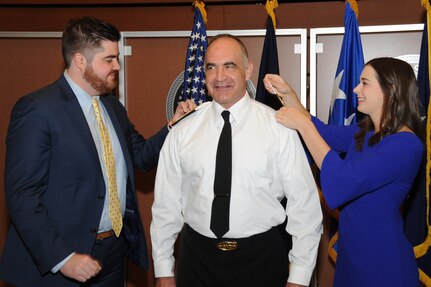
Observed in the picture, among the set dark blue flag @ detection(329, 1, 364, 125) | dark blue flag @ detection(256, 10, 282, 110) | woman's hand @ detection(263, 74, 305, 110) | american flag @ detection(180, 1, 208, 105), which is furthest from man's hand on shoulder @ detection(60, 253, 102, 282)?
dark blue flag @ detection(329, 1, 364, 125)

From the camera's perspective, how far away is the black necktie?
7.08 feet

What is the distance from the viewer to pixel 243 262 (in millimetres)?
2152

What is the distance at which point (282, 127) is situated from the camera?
2221 millimetres

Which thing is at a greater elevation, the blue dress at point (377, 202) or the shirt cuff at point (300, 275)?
the blue dress at point (377, 202)

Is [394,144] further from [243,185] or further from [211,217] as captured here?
[211,217]

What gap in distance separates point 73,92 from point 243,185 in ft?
2.94

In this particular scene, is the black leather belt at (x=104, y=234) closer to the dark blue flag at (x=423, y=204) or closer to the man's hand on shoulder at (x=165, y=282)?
the man's hand on shoulder at (x=165, y=282)

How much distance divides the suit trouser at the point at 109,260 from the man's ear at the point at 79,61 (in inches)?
32.0

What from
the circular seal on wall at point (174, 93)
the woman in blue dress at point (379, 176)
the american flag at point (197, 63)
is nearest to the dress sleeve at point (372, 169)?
the woman in blue dress at point (379, 176)

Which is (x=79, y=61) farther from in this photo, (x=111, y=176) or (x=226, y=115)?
(x=226, y=115)

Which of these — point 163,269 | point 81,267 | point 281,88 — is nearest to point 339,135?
point 281,88

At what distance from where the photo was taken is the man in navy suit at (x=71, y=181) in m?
2.05

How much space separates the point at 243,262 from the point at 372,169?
2.22 feet

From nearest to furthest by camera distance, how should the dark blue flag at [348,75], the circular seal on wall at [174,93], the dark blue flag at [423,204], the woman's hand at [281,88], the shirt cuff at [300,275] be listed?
the shirt cuff at [300,275]
the woman's hand at [281,88]
the dark blue flag at [423,204]
the dark blue flag at [348,75]
the circular seal on wall at [174,93]
